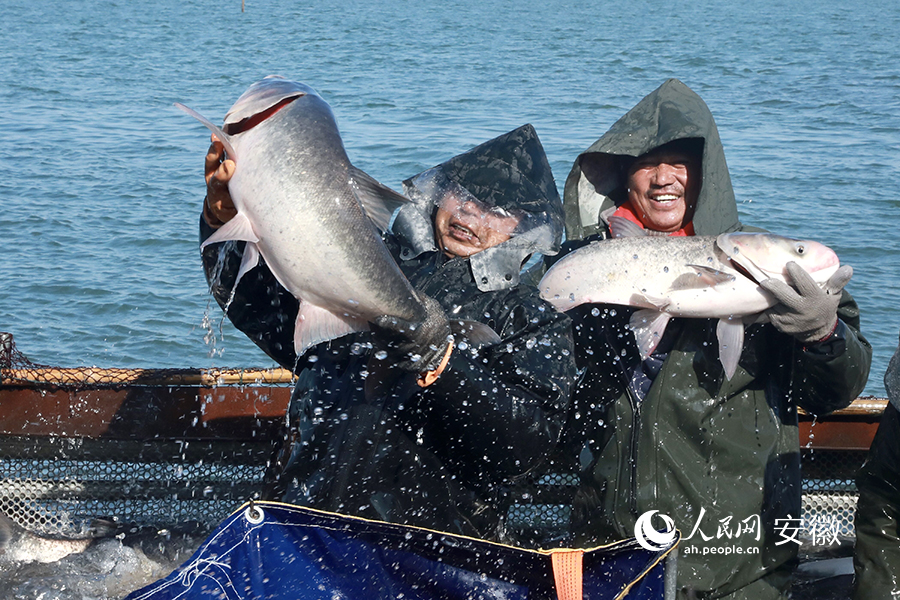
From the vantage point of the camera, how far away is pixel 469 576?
9.56ft

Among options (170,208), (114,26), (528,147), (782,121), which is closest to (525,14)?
(114,26)

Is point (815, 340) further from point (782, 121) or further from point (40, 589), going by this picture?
point (782, 121)

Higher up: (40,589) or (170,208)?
(40,589)

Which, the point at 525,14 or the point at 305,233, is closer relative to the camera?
the point at 305,233

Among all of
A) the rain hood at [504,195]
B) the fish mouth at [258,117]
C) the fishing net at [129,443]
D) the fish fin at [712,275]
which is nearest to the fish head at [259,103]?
the fish mouth at [258,117]

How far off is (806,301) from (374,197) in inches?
55.0

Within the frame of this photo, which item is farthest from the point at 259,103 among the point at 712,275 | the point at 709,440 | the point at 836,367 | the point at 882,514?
the point at 882,514

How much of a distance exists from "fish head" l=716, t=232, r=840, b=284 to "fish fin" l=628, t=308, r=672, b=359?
0.32 m

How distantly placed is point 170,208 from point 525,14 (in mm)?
35192

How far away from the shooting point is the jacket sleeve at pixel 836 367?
296 cm

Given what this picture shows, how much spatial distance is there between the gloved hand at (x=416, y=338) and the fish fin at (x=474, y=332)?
69 mm

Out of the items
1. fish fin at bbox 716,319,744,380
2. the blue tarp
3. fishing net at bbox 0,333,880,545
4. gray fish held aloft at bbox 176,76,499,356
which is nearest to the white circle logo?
the blue tarp

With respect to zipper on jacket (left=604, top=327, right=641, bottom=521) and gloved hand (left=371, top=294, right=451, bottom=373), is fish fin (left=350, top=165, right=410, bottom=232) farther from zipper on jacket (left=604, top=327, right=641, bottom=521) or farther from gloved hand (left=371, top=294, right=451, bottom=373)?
zipper on jacket (left=604, top=327, right=641, bottom=521)

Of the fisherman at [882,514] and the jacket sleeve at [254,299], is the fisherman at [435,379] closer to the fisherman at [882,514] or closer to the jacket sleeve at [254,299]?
the jacket sleeve at [254,299]
